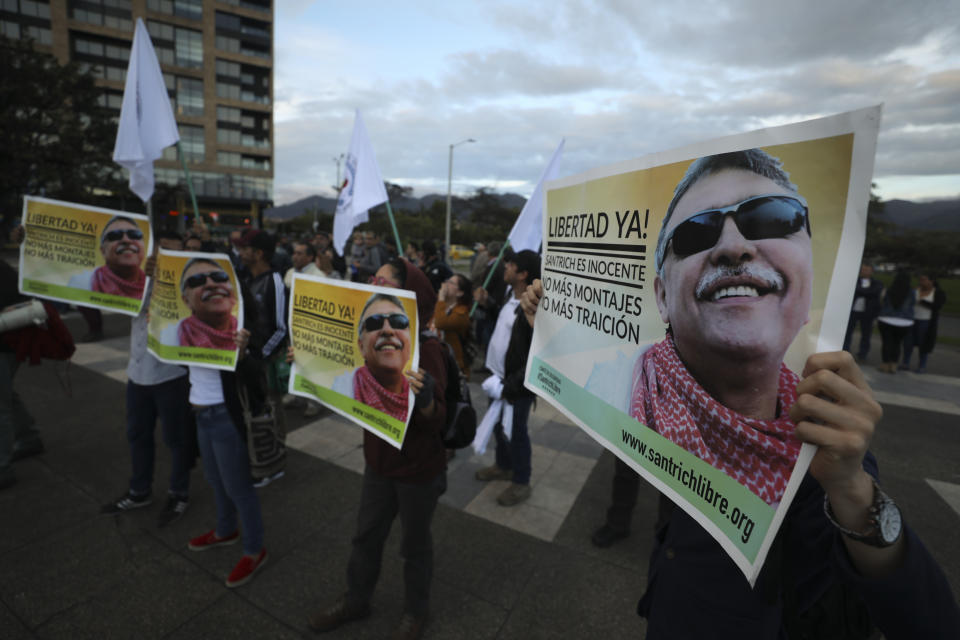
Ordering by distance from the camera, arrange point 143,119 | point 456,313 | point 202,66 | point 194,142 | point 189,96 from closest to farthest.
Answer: point 143,119, point 456,313, point 189,96, point 202,66, point 194,142

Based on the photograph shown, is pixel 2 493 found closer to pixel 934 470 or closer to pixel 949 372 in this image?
pixel 934 470

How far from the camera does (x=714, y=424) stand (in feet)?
3.54

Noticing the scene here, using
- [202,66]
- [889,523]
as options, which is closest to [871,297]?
[889,523]

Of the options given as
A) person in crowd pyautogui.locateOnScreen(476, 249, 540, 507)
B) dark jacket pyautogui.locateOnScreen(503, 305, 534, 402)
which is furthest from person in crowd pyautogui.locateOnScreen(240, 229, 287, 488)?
dark jacket pyautogui.locateOnScreen(503, 305, 534, 402)

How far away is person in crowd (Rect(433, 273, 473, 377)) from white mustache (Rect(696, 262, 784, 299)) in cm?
361

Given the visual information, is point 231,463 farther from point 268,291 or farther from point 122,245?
point 122,245

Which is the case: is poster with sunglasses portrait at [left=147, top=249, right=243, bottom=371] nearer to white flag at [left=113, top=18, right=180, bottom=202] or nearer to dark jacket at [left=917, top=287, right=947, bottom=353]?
white flag at [left=113, top=18, right=180, bottom=202]

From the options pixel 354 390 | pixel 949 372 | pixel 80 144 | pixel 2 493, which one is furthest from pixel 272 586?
pixel 80 144

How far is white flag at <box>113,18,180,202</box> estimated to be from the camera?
384cm

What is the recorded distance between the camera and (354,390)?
2490 millimetres

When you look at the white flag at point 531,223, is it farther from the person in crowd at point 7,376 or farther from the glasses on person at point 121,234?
the person in crowd at point 7,376

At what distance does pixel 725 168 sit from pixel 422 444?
191 centimetres

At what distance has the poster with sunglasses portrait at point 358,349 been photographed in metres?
2.30

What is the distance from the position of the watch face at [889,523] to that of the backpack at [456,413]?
1.75 meters
